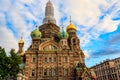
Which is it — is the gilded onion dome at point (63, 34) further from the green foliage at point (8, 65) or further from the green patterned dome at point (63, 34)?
the green foliage at point (8, 65)

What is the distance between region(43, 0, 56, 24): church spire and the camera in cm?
5097

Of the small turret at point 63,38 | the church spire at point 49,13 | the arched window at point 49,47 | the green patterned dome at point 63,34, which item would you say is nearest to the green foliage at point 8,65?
the arched window at point 49,47

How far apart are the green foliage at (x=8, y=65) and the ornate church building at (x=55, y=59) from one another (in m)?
9.39

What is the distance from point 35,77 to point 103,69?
32779 millimetres

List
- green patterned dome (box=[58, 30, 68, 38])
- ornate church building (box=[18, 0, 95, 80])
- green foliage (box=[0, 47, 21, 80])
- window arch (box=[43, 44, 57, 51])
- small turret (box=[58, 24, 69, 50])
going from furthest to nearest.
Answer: green patterned dome (box=[58, 30, 68, 38]) < small turret (box=[58, 24, 69, 50]) < window arch (box=[43, 44, 57, 51]) < ornate church building (box=[18, 0, 95, 80]) < green foliage (box=[0, 47, 21, 80])

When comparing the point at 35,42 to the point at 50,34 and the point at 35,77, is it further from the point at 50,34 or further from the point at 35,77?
the point at 35,77

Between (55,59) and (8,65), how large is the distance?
1428 cm

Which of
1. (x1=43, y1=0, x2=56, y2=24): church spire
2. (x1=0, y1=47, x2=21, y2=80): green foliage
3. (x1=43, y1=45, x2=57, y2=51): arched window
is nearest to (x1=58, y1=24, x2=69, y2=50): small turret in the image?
(x1=43, y1=45, x2=57, y2=51): arched window

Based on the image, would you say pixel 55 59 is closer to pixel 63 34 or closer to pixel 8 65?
pixel 63 34

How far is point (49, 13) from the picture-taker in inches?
2058

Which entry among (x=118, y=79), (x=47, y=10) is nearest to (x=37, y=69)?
(x=47, y=10)

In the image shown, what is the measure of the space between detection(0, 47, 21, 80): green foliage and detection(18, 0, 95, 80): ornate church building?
939 centimetres

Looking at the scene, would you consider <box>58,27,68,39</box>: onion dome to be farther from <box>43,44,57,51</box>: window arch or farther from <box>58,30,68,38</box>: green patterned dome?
<box>43,44,57,51</box>: window arch

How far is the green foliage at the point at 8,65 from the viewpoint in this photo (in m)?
30.2
